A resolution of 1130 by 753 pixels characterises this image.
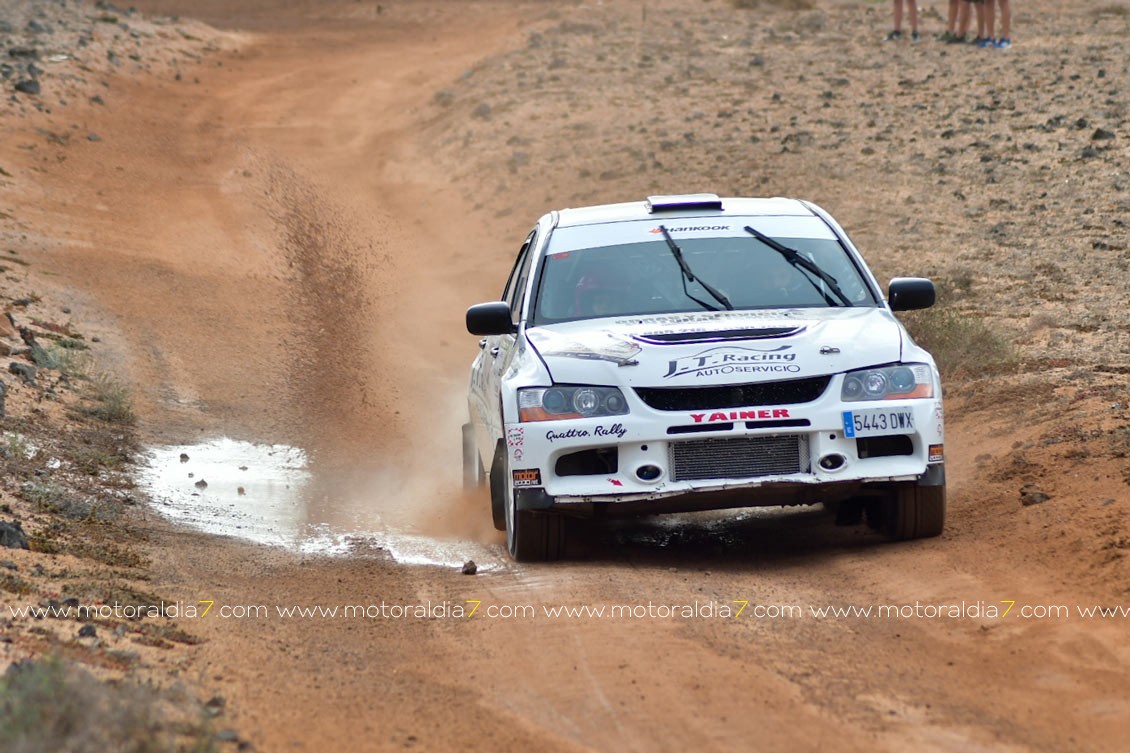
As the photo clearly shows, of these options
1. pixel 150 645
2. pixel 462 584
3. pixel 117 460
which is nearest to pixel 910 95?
pixel 117 460

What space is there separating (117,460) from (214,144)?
1428 cm

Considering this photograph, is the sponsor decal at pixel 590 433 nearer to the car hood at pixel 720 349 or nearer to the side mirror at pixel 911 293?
the car hood at pixel 720 349

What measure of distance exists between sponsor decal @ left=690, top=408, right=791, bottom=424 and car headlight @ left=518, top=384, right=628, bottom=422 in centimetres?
33

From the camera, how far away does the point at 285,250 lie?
63.4 feet

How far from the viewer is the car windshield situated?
794 centimetres

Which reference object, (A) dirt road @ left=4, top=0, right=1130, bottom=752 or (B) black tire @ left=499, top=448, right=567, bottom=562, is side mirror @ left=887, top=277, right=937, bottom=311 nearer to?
(A) dirt road @ left=4, top=0, right=1130, bottom=752

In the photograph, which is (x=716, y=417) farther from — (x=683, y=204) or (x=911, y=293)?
(x=683, y=204)

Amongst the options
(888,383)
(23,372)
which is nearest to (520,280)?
(888,383)

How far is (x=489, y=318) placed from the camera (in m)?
7.89

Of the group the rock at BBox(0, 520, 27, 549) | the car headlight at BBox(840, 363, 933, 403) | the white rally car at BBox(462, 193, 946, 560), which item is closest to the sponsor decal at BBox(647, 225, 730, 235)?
the white rally car at BBox(462, 193, 946, 560)

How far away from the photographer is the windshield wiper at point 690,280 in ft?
25.8

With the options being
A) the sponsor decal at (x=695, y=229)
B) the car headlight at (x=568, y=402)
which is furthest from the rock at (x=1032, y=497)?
the car headlight at (x=568, y=402)

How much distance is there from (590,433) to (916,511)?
1575mm

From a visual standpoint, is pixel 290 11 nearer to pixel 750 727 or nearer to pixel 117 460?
pixel 117 460
